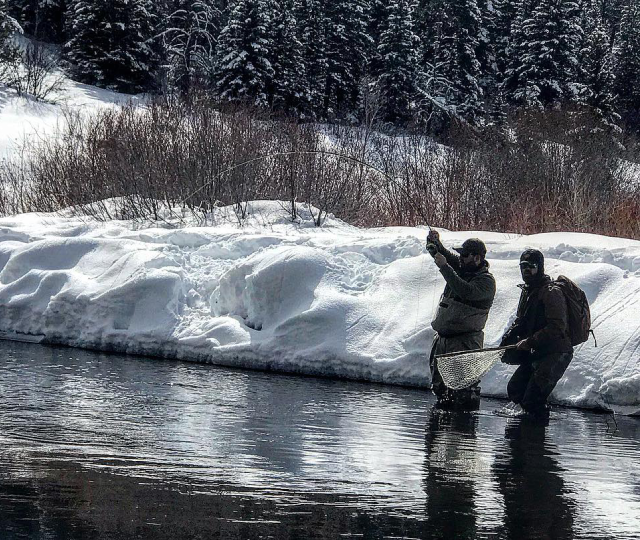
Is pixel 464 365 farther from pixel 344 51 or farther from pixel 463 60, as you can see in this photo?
pixel 463 60

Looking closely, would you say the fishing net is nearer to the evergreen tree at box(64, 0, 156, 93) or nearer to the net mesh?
the net mesh

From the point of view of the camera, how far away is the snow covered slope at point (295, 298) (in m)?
11.7

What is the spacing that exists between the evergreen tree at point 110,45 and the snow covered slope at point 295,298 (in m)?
35.1

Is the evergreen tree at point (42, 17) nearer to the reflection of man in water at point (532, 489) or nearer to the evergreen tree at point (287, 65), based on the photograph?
the evergreen tree at point (287, 65)

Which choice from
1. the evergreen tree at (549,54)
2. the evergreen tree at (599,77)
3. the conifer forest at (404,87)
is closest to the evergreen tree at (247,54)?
the conifer forest at (404,87)

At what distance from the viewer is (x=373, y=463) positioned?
23.7ft

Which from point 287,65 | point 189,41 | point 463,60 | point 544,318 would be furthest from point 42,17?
point 544,318

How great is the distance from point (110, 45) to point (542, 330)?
4435cm

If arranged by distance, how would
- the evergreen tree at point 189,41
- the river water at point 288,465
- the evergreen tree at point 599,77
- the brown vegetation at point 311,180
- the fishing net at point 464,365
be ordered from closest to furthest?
1. the river water at point 288,465
2. the fishing net at point 464,365
3. the brown vegetation at point 311,180
4. the evergreen tree at point 189,41
5. the evergreen tree at point 599,77

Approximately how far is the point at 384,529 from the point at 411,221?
14.1 m

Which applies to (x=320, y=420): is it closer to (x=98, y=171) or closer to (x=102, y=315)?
(x=102, y=315)

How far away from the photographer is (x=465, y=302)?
9648mm

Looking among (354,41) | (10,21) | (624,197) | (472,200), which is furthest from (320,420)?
(354,41)

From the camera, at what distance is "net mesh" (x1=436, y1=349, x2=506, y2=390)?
945 cm
